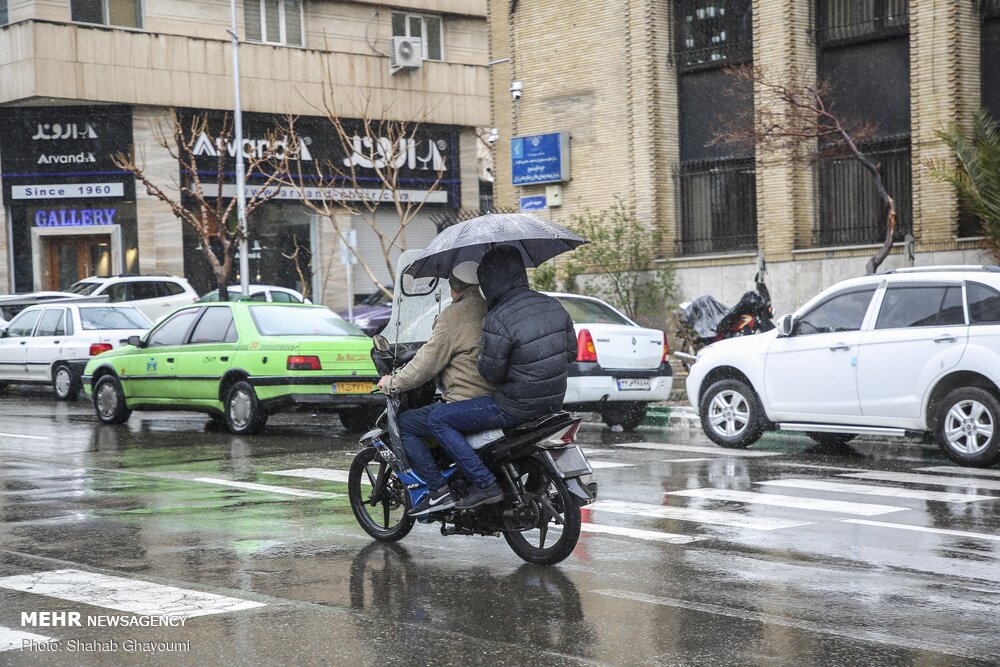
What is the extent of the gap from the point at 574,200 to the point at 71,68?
16.4m

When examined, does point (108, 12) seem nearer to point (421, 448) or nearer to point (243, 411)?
point (243, 411)

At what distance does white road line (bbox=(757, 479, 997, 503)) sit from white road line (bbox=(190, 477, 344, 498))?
11.2 feet

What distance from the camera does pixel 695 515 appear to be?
926cm

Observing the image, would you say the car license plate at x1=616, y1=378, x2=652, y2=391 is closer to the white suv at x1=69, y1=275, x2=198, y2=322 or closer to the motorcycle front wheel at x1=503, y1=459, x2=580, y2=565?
the motorcycle front wheel at x1=503, y1=459, x2=580, y2=565

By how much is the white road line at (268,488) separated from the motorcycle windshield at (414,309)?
4.16 feet

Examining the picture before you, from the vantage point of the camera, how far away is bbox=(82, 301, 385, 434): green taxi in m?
15.3


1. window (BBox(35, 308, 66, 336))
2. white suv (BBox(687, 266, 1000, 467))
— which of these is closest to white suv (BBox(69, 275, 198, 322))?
window (BBox(35, 308, 66, 336))

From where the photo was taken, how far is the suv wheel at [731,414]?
13.9 m

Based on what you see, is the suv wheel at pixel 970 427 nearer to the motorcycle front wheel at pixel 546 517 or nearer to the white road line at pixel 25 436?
the motorcycle front wheel at pixel 546 517

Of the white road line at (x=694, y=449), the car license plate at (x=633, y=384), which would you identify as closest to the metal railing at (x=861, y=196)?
the car license plate at (x=633, y=384)

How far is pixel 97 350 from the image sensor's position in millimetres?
22172

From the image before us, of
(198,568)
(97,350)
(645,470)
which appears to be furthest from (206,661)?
(97,350)

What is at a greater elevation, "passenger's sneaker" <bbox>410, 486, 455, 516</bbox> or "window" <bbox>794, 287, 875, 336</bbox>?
"window" <bbox>794, 287, 875, 336</bbox>

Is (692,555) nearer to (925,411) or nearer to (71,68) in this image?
(925,411)
